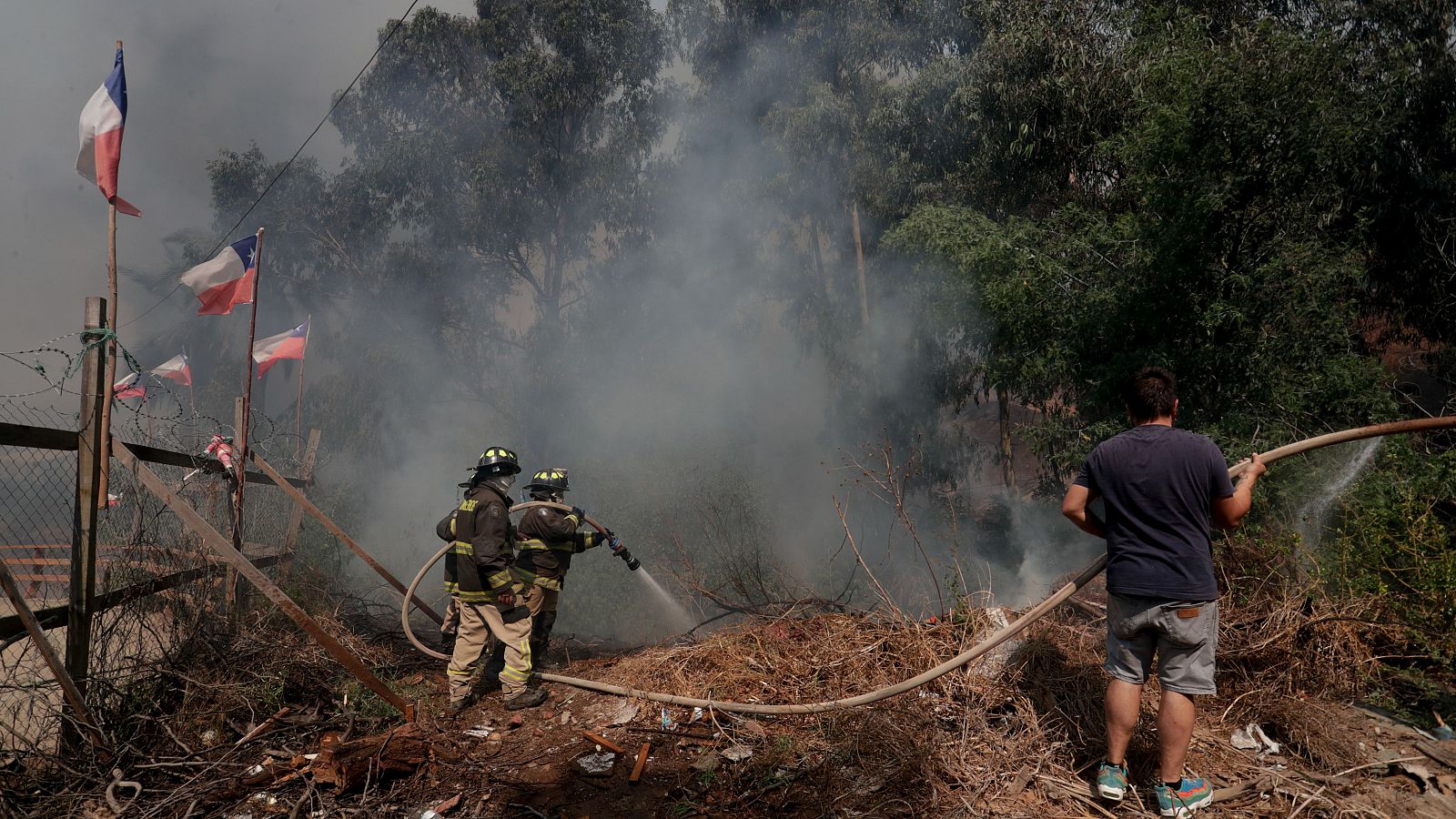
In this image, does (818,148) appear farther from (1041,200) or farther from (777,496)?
(777,496)

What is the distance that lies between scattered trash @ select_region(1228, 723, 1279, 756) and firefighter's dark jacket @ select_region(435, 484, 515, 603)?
4049 mm

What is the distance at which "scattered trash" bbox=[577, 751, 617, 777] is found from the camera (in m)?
3.85

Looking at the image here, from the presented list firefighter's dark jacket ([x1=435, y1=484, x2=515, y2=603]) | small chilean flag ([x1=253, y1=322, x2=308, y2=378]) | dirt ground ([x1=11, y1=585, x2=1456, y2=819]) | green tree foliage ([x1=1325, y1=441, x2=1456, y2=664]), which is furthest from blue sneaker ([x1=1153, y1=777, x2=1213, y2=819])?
small chilean flag ([x1=253, y1=322, x2=308, y2=378])

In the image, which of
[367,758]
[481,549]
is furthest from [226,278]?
[367,758]

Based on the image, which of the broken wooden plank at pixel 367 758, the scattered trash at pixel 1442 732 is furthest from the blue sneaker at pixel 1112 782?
the broken wooden plank at pixel 367 758

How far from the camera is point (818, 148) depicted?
17828mm

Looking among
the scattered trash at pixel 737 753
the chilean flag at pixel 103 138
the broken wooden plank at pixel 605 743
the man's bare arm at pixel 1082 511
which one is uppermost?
the chilean flag at pixel 103 138

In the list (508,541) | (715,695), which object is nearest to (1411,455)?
(715,695)

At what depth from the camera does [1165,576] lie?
9.25ft

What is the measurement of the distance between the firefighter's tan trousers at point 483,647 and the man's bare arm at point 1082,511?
349 cm

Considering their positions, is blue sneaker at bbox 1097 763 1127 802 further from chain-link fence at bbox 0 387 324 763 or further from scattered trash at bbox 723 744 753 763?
chain-link fence at bbox 0 387 324 763

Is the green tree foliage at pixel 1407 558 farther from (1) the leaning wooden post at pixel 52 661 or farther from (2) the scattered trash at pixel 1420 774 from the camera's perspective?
(1) the leaning wooden post at pixel 52 661

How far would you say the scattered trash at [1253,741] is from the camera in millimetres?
3277

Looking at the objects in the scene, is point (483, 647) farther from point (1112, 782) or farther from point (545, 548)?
point (1112, 782)
